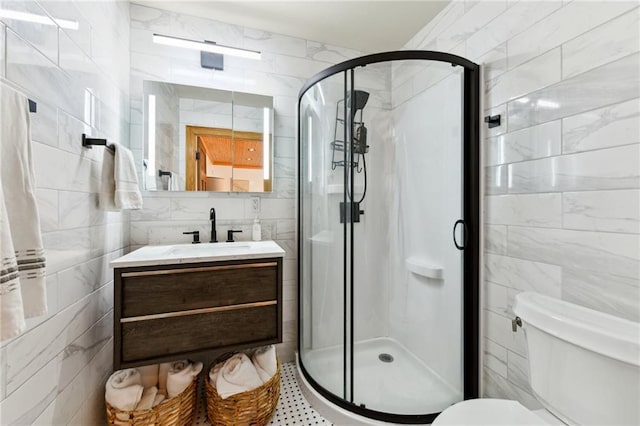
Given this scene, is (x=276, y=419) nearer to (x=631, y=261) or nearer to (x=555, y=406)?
(x=555, y=406)

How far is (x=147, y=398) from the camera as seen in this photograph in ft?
4.66

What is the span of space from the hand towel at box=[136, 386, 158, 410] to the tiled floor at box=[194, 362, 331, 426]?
11.8 inches

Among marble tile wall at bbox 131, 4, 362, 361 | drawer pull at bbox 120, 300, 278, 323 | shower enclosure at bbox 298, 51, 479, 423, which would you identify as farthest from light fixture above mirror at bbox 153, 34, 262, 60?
drawer pull at bbox 120, 300, 278, 323

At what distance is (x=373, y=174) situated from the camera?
5.14ft

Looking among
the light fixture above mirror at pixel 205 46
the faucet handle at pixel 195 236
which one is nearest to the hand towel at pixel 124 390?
the faucet handle at pixel 195 236

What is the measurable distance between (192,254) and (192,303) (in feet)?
0.81

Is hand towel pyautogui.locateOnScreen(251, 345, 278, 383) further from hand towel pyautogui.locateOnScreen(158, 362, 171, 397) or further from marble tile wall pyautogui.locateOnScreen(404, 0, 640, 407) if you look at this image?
marble tile wall pyautogui.locateOnScreen(404, 0, 640, 407)

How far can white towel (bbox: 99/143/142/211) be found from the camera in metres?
1.33

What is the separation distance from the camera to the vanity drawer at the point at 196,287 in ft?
4.40

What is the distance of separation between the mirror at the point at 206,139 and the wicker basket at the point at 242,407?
1.20 meters

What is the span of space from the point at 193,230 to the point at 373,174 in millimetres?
1231

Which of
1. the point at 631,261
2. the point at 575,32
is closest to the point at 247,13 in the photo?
the point at 575,32

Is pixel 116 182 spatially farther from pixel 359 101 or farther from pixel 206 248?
pixel 359 101

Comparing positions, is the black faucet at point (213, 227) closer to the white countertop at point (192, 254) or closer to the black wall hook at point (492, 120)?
the white countertop at point (192, 254)
